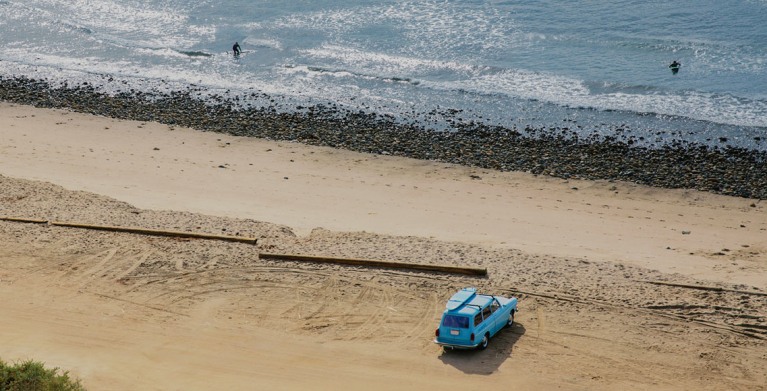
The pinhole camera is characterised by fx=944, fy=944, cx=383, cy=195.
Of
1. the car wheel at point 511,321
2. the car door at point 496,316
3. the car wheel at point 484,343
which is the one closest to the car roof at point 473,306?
the car door at point 496,316

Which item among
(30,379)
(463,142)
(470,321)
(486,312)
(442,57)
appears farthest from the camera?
(442,57)

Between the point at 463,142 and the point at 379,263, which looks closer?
the point at 379,263

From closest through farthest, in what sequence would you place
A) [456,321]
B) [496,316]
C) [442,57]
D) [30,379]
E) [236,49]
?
[30,379] < [456,321] < [496,316] < [442,57] < [236,49]

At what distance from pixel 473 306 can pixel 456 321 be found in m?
0.46

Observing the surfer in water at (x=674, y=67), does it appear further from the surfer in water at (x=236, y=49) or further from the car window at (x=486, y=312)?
the car window at (x=486, y=312)

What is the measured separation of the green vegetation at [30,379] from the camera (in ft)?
48.5

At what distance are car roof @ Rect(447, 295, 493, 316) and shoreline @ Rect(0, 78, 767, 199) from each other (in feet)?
42.9

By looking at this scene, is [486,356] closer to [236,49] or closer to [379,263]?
[379,263]

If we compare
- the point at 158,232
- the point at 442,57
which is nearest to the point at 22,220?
the point at 158,232

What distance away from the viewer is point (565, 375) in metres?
17.2

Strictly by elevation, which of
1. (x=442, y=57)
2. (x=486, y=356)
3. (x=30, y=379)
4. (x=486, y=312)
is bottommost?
(x=486, y=356)

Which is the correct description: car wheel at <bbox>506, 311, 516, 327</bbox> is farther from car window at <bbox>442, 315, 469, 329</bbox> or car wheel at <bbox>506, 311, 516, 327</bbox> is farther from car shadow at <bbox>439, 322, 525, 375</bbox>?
car window at <bbox>442, 315, 469, 329</bbox>

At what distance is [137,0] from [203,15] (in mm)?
5744

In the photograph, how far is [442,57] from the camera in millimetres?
45375
